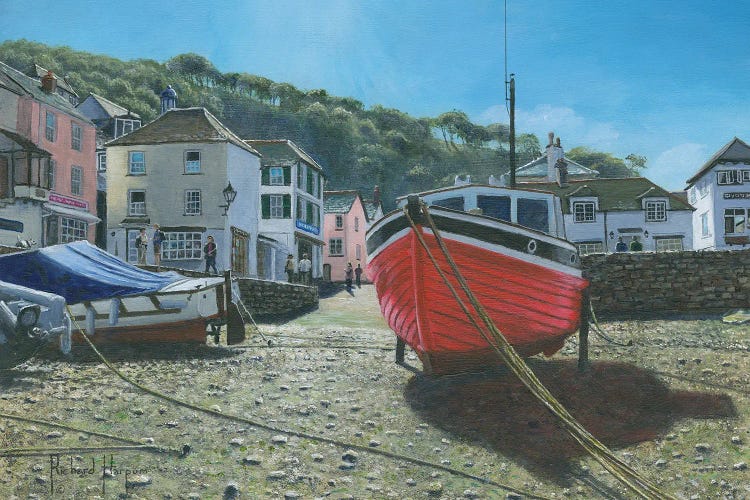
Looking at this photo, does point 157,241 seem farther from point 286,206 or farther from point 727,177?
point 727,177

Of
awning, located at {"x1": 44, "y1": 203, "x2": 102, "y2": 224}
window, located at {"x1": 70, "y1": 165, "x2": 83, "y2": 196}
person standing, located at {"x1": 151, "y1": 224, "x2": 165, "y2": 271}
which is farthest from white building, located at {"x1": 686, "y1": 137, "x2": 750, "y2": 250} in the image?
window, located at {"x1": 70, "y1": 165, "x2": 83, "y2": 196}

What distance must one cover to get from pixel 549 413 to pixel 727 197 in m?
10.7

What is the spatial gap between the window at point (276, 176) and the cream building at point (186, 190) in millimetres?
314

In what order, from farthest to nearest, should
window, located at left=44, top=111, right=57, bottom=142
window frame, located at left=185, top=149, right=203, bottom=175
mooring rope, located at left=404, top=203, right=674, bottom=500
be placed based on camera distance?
window, located at left=44, top=111, right=57, bottom=142 < window frame, located at left=185, top=149, right=203, bottom=175 < mooring rope, located at left=404, top=203, right=674, bottom=500

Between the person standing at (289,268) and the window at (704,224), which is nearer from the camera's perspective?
the person standing at (289,268)

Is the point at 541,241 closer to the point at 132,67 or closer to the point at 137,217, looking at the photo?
the point at 132,67

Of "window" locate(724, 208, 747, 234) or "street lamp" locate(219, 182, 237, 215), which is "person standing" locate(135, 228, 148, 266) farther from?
"window" locate(724, 208, 747, 234)

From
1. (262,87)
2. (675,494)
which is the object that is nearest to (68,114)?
(262,87)

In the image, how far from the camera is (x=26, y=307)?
21.7 ft

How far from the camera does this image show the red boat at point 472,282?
249 inches

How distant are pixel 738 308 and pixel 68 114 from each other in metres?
13.1

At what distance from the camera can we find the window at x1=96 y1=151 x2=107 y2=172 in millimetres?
16919

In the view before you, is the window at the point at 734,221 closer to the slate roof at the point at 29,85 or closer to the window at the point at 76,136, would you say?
the slate roof at the point at 29,85

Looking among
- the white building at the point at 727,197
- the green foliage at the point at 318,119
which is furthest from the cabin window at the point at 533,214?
the white building at the point at 727,197
